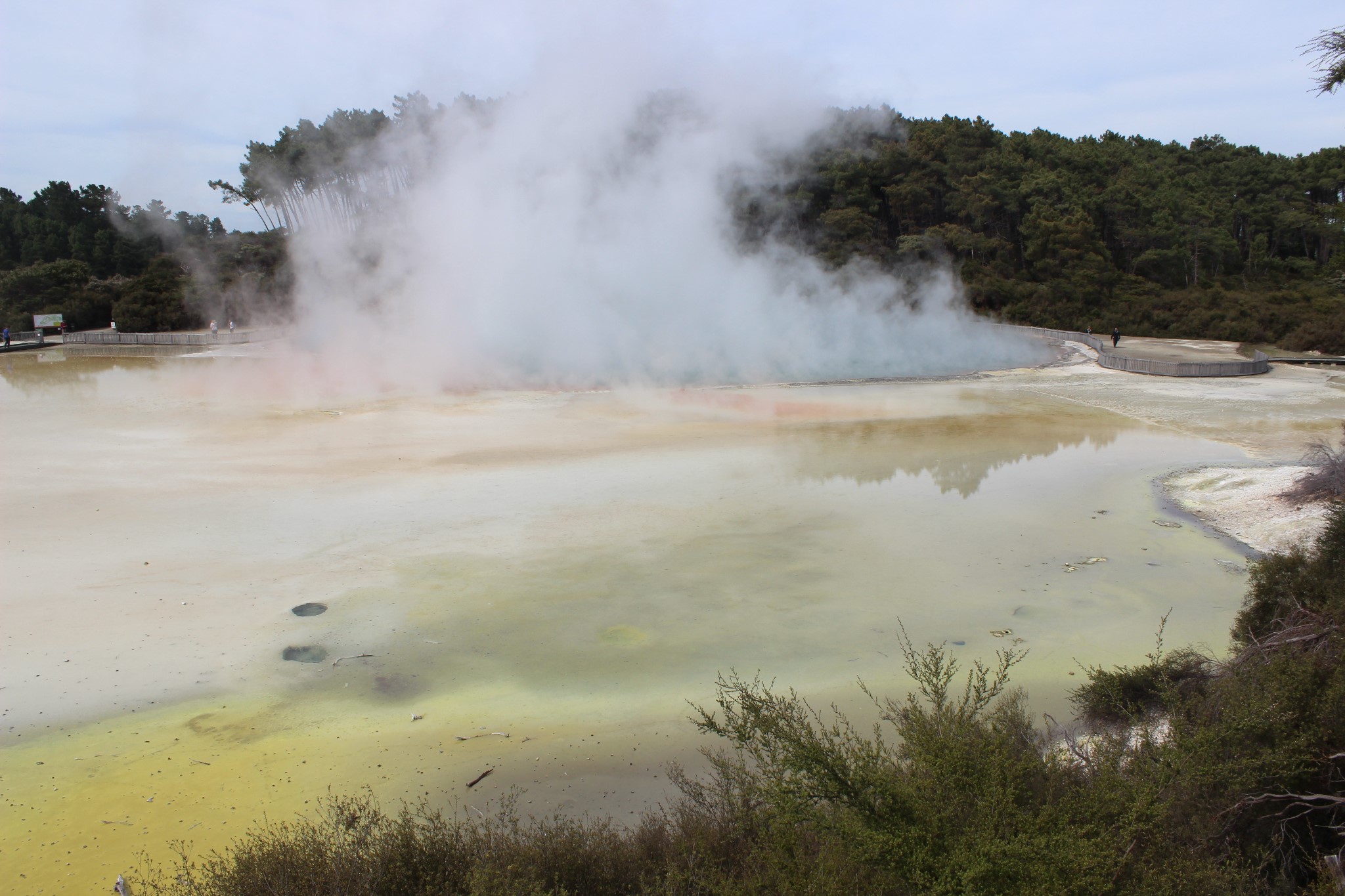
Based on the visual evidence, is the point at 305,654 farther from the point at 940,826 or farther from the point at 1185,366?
the point at 1185,366

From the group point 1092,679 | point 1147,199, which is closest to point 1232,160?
point 1147,199

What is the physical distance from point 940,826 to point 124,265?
46709mm

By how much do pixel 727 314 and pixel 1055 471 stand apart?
14.4 meters

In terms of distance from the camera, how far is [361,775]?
526 cm

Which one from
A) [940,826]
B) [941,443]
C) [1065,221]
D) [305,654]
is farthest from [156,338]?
[1065,221]

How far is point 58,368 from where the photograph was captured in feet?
81.2

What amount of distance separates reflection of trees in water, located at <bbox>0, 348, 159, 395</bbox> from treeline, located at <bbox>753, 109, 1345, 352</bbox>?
828 inches

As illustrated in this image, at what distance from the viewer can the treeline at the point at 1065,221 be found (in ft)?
112

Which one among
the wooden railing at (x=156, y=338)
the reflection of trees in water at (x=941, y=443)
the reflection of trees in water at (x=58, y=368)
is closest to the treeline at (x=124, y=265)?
the wooden railing at (x=156, y=338)

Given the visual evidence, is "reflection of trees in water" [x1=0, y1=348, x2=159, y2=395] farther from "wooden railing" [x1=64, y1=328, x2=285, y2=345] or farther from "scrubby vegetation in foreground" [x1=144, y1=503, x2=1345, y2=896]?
"scrubby vegetation in foreground" [x1=144, y1=503, x2=1345, y2=896]

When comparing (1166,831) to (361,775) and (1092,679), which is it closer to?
(1092,679)

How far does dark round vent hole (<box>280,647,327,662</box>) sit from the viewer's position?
671 cm

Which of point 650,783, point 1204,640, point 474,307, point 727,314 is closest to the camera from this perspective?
point 650,783

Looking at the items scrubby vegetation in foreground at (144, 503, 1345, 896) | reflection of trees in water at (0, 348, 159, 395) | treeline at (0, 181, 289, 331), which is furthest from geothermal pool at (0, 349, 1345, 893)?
treeline at (0, 181, 289, 331)
